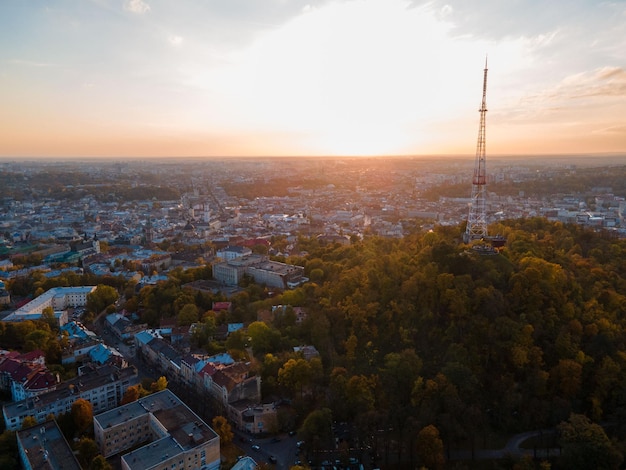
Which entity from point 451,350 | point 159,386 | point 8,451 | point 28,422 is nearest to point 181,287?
point 159,386

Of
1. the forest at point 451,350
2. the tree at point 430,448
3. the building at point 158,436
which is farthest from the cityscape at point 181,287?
the tree at point 430,448

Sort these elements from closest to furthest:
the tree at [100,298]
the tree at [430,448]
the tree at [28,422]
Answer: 1. the tree at [430,448]
2. the tree at [28,422]
3. the tree at [100,298]

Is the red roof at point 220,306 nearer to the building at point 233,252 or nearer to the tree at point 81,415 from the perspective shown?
the tree at point 81,415

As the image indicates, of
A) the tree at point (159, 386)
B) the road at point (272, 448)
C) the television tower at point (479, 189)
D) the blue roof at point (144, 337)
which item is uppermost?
the television tower at point (479, 189)

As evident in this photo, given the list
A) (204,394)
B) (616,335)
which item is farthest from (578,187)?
(204,394)

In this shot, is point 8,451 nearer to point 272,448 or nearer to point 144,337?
point 144,337

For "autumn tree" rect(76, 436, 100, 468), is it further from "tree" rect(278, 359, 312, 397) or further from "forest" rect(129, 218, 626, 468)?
"tree" rect(278, 359, 312, 397)
